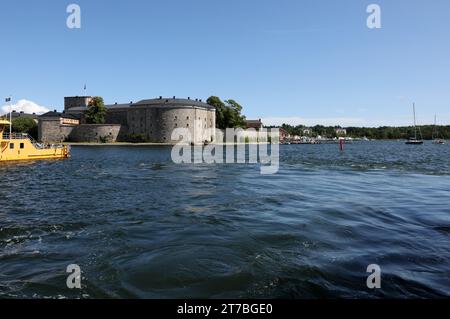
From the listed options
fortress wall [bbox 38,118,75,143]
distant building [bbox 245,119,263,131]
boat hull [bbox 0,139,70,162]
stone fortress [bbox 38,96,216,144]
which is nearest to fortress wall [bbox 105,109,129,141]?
stone fortress [bbox 38,96,216,144]

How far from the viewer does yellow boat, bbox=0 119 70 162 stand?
37.8 m

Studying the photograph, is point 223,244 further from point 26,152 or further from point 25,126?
point 25,126

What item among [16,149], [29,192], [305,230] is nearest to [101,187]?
[29,192]

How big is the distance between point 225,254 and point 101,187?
1394 centimetres

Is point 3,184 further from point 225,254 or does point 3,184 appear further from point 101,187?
point 225,254

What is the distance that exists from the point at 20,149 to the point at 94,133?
250 feet

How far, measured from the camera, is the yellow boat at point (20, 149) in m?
37.8

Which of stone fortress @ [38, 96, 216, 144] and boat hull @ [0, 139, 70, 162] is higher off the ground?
stone fortress @ [38, 96, 216, 144]

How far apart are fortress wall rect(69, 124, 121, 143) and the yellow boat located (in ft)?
224

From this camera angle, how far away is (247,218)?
12750mm

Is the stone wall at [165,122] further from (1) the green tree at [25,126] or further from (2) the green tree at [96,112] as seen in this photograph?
(1) the green tree at [25,126]

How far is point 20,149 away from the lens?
132ft
